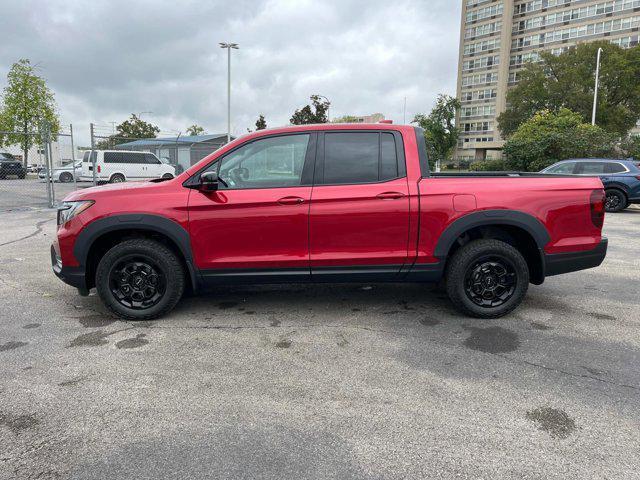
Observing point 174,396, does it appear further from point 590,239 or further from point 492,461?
point 590,239

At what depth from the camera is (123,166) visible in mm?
22094

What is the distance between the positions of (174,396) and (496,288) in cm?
299

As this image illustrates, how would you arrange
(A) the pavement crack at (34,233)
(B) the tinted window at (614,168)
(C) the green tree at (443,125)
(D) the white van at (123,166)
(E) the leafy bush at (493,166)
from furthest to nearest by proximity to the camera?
(C) the green tree at (443,125), (E) the leafy bush at (493,166), (D) the white van at (123,166), (B) the tinted window at (614,168), (A) the pavement crack at (34,233)

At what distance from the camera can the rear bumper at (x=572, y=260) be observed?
430 centimetres

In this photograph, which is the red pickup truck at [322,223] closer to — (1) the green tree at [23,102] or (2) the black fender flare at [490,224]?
(2) the black fender flare at [490,224]

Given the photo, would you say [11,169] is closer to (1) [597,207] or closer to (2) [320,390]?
(2) [320,390]

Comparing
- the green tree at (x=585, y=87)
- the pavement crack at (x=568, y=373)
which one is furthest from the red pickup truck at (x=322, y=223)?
the green tree at (x=585, y=87)

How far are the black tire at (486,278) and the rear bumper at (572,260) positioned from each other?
245 mm

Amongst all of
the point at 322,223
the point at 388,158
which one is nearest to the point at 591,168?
the point at 388,158

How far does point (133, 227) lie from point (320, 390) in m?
2.26

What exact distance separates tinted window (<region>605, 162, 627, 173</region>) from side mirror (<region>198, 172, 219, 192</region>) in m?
13.3

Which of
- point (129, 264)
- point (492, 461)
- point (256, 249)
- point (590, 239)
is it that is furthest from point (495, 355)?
point (129, 264)

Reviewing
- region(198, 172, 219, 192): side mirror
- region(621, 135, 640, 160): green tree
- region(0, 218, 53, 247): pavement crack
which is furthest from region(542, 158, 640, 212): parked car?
region(621, 135, 640, 160): green tree

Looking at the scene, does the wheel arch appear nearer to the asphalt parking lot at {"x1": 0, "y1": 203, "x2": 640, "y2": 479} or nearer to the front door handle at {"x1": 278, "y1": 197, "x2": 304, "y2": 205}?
the asphalt parking lot at {"x1": 0, "y1": 203, "x2": 640, "y2": 479}
